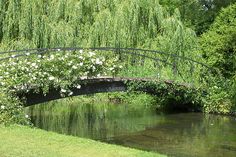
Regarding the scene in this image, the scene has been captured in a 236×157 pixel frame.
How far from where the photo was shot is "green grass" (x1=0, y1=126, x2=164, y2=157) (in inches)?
357

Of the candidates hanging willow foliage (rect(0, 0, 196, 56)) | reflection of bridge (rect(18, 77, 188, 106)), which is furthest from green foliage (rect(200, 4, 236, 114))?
reflection of bridge (rect(18, 77, 188, 106))

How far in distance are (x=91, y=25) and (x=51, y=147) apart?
13.4 m

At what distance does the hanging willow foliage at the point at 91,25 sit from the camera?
2125 centimetres

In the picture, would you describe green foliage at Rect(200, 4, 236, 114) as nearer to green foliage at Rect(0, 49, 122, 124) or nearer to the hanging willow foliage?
the hanging willow foliage

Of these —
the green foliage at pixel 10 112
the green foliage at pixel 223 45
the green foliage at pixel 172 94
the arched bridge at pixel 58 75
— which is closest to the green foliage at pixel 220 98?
the green foliage at pixel 172 94

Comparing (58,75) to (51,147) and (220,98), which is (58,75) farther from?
(220,98)

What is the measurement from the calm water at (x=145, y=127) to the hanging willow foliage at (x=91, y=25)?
128 inches

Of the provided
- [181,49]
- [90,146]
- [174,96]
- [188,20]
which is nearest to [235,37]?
[181,49]

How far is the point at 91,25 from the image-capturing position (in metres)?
22.5

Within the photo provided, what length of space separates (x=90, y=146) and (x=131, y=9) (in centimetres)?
1343

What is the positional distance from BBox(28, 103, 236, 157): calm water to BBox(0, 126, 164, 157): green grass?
3.59 meters

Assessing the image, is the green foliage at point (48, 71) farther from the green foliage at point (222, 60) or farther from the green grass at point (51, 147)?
the green foliage at point (222, 60)

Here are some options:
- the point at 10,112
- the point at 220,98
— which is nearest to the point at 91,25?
the point at 220,98

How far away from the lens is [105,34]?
72.1 feet
